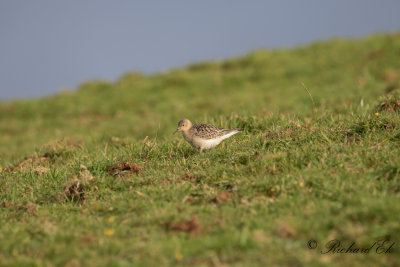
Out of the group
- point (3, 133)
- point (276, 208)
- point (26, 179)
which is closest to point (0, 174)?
point (26, 179)

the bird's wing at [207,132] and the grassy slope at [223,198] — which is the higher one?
the bird's wing at [207,132]

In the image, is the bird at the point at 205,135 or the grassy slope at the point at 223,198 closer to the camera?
the grassy slope at the point at 223,198

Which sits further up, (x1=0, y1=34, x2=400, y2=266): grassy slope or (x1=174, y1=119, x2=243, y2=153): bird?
(x1=174, y1=119, x2=243, y2=153): bird

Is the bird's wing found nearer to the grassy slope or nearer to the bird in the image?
the bird

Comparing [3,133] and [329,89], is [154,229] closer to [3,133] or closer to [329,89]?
[329,89]

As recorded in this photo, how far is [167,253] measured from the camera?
446 centimetres

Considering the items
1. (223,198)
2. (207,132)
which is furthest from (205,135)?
(223,198)

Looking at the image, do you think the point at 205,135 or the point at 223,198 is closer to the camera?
the point at 223,198

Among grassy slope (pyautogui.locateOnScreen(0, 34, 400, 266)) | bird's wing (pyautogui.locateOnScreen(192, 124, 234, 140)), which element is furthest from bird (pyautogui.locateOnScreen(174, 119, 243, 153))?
grassy slope (pyautogui.locateOnScreen(0, 34, 400, 266))

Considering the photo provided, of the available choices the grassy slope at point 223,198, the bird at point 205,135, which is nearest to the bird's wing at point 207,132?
the bird at point 205,135

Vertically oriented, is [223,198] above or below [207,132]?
below

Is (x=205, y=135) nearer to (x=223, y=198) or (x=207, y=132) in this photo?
(x=207, y=132)

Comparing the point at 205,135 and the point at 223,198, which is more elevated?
the point at 205,135

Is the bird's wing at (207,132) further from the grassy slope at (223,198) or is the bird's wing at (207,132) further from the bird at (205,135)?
the grassy slope at (223,198)
